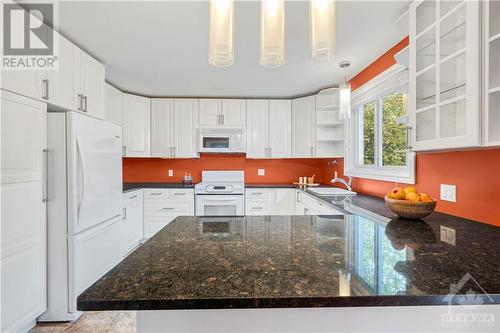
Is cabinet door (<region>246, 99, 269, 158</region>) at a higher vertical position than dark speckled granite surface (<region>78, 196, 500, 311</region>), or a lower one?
higher

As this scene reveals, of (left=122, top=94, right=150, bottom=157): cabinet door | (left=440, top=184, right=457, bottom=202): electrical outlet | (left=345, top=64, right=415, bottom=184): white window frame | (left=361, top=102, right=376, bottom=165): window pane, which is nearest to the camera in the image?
(left=440, top=184, right=457, bottom=202): electrical outlet

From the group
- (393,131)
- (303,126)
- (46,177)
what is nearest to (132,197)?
(46,177)

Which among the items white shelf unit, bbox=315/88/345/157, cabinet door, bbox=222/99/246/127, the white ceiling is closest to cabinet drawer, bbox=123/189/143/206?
the white ceiling

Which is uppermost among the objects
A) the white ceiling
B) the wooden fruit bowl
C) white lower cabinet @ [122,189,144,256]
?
the white ceiling

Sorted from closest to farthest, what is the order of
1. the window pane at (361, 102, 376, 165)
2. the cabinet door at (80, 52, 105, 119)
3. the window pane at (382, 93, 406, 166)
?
the cabinet door at (80, 52, 105, 119) → the window pane at (382, 93, 406, 166) → the window pane at (361, 102, 376, 165)

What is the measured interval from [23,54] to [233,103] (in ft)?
8.56

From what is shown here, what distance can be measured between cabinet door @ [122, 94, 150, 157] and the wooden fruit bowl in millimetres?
3443

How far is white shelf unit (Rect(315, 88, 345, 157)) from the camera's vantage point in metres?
3.42

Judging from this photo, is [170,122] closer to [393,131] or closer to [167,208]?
[167,208]

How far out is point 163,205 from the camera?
3633 mm

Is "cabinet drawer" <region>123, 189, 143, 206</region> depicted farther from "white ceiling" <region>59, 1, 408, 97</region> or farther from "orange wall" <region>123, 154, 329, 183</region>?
"white ceiling" <region>59, 1, 408, 97</region>

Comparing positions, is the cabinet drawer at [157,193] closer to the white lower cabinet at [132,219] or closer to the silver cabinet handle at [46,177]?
the white lower cabinet at [132,219]

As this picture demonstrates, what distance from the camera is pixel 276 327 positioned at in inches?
28.3

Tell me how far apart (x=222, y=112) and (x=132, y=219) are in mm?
2078
